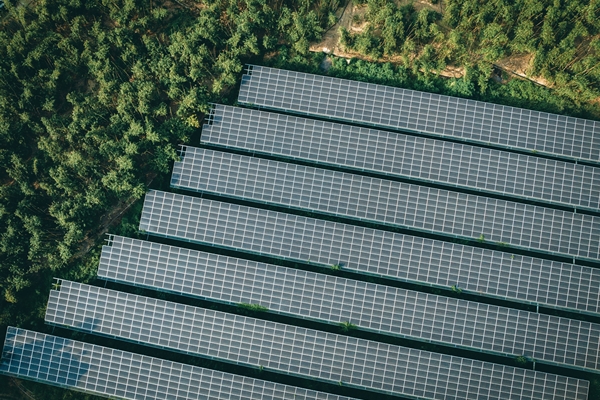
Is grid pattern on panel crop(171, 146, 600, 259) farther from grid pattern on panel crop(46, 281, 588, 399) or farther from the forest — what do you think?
grid pattern on panel crop(46, 281, 588, 399)

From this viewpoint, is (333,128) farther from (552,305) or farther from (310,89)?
(552,305)

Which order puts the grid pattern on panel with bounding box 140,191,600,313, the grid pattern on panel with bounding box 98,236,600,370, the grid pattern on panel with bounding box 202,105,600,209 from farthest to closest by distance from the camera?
1. the grid pattern on panel with bounding box 202,105,600,209
2. the grid pattern on panel with bounding box 140,191,600,313
3. the grid pattern on panel with bounding box 98,236,600,370

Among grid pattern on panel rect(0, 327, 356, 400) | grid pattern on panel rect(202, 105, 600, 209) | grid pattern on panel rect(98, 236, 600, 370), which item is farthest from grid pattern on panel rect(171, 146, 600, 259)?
grid pattern on panel rect(0, 327, 356, 400)

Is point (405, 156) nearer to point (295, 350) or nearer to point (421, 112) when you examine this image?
point (421, 112)

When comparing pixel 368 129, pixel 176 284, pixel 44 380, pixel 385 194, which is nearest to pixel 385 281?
pixel 385 194

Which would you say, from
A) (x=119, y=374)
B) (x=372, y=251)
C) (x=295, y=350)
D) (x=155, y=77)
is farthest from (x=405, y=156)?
(x=119, y=374)

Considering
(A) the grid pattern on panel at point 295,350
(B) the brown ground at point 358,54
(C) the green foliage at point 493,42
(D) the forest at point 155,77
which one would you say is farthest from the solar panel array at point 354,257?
(B) the brown ground at point 358,54

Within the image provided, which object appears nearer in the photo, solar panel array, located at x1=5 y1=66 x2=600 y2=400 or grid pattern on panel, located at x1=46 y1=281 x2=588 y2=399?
grid pattern on panel, located at x1=46 y1=281 x2=588 y2=399
